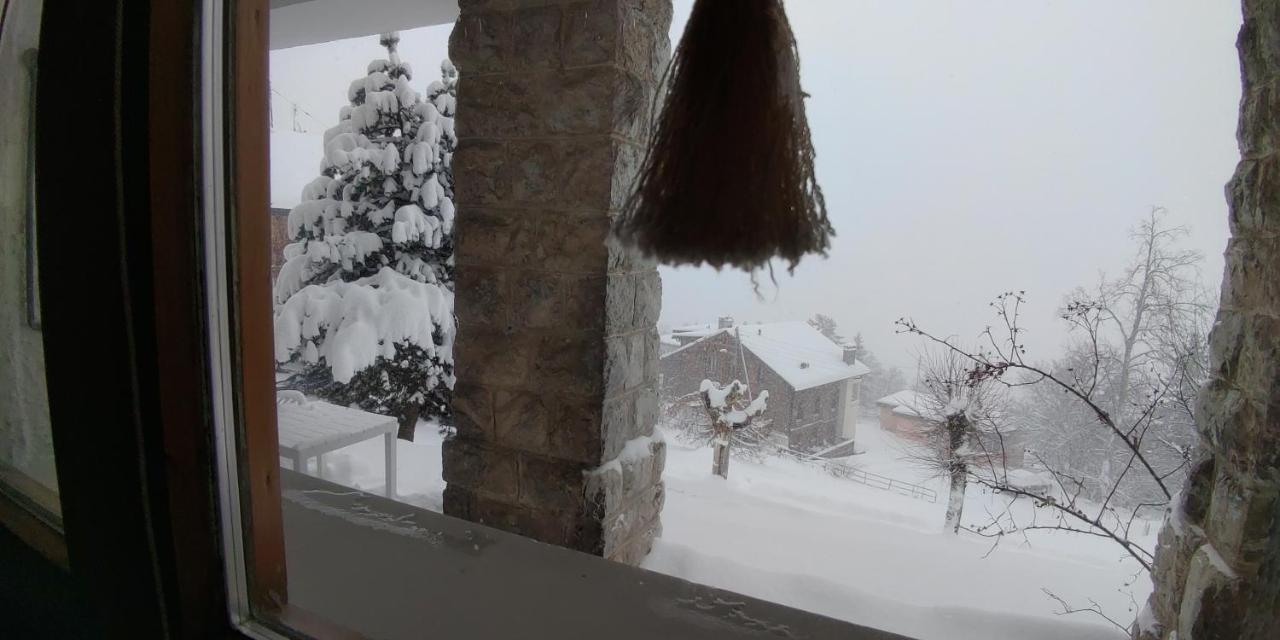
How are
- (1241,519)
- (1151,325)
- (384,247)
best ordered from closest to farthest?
(1241,519)
(1151,325)
(384,247)

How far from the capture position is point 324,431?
233cm

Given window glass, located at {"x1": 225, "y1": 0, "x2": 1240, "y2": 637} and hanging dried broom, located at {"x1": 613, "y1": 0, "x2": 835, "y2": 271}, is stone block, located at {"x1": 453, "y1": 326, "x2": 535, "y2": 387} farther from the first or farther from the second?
hanging dried broom, located at {"x1": 613, "y1": 0, "x2": 835, "y2": 271}

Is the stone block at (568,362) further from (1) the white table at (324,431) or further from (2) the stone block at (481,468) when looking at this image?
(1) the white table at (324,431)

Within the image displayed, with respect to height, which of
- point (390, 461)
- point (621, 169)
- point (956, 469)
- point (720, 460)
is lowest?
point (390, 461)

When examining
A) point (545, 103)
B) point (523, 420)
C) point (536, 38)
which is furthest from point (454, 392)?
point (536, 38)

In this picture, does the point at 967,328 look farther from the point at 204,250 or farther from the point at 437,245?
the point at 437,245

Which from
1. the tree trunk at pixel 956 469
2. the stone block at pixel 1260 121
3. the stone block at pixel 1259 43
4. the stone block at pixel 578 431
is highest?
the stone block at pixel 1259 43

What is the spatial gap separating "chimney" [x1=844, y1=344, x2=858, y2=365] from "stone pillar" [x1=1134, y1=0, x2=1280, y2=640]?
2.91ft

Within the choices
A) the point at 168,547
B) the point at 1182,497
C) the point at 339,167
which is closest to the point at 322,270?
the point at 339,167

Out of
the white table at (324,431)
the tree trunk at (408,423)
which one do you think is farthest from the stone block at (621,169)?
the tree trunk at (408,423)

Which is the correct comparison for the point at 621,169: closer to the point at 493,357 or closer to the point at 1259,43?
the point at 493,357

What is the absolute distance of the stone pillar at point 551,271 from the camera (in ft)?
3.73

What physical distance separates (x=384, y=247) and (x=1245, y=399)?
3.92 m

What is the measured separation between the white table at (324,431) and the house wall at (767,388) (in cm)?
115
